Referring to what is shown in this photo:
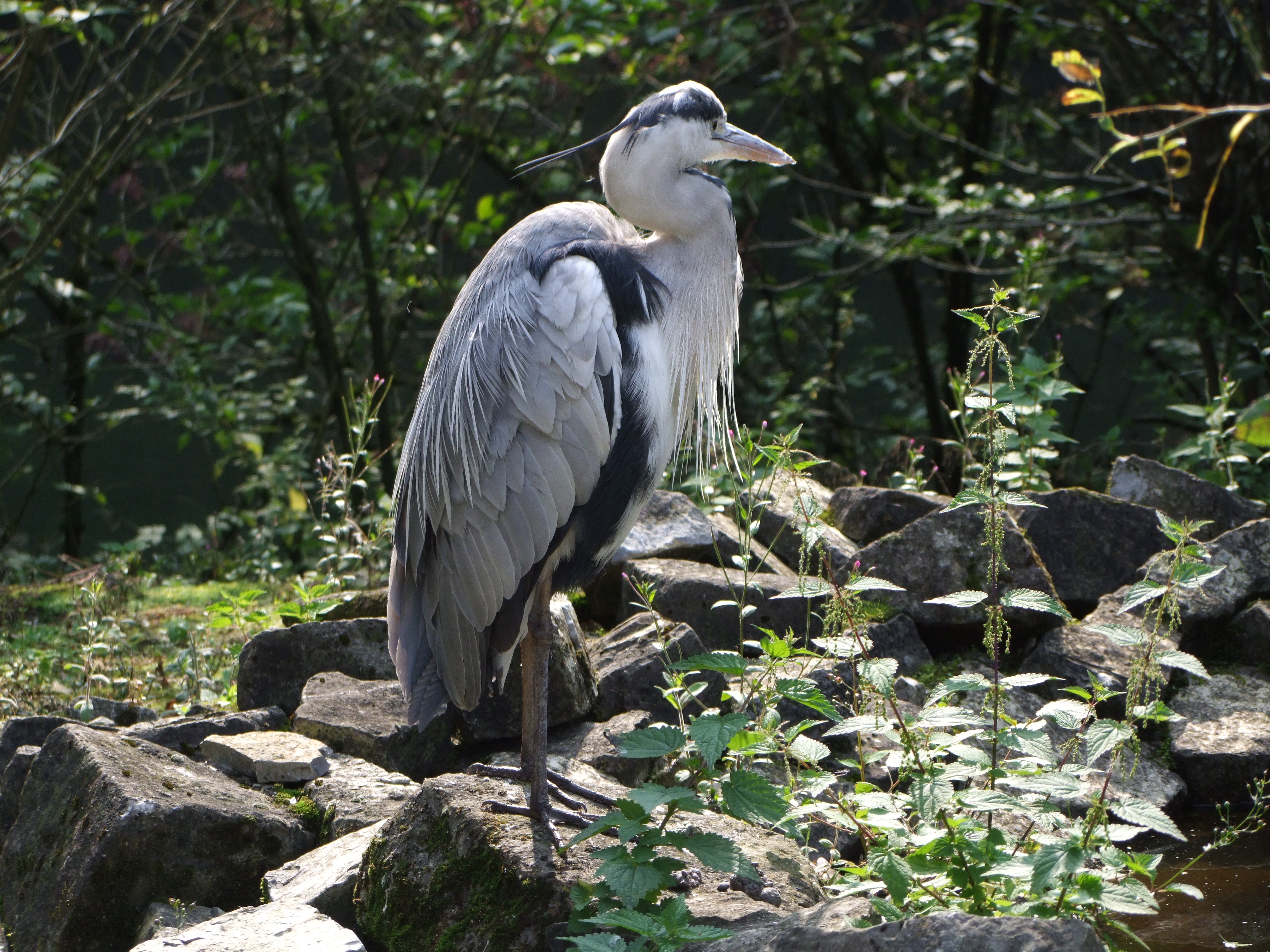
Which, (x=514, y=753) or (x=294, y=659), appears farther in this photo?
(x=294, y=659)

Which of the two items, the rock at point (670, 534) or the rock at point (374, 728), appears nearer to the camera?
the rock at point (374, 728)

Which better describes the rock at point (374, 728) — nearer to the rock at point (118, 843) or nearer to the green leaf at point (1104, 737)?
the rock at point (118, 843)

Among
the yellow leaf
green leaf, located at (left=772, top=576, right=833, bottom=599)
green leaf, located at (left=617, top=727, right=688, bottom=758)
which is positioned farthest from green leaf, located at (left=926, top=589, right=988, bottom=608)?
the yellow leaf

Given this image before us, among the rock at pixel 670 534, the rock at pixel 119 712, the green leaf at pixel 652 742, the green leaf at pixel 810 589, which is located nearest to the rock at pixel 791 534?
the rock at pixel 670 534

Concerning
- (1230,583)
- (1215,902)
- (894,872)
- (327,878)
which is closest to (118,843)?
(327,878)

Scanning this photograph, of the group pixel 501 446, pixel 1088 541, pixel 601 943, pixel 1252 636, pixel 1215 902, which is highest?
pixel 501 446

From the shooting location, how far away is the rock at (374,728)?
3.51 meters

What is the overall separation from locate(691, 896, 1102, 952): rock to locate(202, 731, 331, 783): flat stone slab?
145 centimetres

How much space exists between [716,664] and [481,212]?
5.16 m

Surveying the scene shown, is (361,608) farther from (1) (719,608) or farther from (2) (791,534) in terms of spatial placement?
(2) (791,534)

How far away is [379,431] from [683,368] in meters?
4.62

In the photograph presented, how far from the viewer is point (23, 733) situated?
→ 3.57 metres

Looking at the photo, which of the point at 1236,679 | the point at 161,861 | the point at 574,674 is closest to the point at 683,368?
the point at 574,674

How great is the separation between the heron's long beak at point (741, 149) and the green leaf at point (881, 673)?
1.54 m
